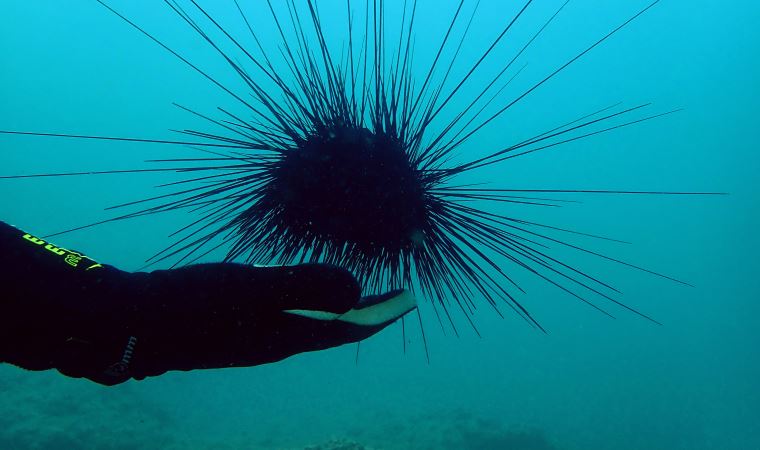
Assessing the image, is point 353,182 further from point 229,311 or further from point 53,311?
point 53,311

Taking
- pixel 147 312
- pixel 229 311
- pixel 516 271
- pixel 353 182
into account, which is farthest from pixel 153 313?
pixel 516 271

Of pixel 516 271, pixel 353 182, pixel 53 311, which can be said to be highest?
pixel 353 182

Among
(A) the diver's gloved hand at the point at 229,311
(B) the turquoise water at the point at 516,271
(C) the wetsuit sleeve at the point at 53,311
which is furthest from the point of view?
(B) the turquoise water at the point at 516,271

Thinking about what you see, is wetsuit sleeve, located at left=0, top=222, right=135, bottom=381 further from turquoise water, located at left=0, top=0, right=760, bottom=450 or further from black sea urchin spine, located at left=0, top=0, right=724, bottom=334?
turquoise water, located at left=0, top=0, right=760, bottom=450

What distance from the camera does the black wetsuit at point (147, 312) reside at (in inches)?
53.8

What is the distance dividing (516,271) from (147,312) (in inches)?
2462

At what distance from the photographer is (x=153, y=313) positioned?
1.46 metres

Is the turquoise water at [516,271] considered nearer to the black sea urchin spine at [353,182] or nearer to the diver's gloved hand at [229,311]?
the black sea urchin spine at [353,182]

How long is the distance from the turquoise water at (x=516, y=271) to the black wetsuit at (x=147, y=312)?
35.5 ft

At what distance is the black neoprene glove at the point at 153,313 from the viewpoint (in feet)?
4.49

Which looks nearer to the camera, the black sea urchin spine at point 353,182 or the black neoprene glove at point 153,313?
the black neoprene glove at point 153,313

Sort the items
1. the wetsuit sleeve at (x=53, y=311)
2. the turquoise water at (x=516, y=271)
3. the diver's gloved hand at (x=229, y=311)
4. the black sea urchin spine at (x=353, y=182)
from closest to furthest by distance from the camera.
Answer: the wetsuit sleeve at (x=53, y=311), the diver's gloved hand at (x=229, y=311), the black sea urchin spine at (x=353, y=182), the turquoise water at (x=516, y=271)

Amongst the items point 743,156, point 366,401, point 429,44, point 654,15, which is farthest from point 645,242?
point 366,401

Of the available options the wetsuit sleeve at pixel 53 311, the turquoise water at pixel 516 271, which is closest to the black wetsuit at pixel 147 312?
the wetsuit sleeve at pixel 53 311
